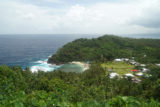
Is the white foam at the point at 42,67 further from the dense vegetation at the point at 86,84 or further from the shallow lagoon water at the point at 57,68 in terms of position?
the dense vegetation at the point at 86,84

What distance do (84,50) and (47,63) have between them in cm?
1770

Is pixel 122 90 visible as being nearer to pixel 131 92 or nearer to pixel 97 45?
pixel 131 92

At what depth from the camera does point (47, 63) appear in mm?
44625

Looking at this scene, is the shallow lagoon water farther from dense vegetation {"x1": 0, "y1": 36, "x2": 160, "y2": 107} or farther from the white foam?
dense vegetation {"x1": 0, "y1": 36, "x2": 160, "y2": 107}

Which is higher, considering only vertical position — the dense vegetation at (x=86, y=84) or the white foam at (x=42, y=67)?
the dense vegetation at (x=86, y=84)

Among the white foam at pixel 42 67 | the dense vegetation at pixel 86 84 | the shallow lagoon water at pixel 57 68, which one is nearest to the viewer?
the dense vegetation at pixel 86 84

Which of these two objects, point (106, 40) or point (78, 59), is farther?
point (106, 40)

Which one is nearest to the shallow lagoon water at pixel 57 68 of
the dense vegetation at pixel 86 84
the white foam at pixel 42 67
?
the white foam at pixel 42 67

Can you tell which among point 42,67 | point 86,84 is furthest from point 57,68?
point 86,84

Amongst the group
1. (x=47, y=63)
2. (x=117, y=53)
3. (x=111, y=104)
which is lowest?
(x=47, y=63)

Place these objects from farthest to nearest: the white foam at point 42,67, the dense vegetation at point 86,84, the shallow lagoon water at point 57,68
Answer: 1. the white foam at point 42,67
2. the shallow lagoon water at point 57,68
3. the dense vegetation at point 86,84

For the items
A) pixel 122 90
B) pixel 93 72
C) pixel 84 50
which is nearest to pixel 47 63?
→ pixel 84 50

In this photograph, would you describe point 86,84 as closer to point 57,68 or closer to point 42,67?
point 57,68

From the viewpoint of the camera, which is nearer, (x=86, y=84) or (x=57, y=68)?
(x=86, y=84)
